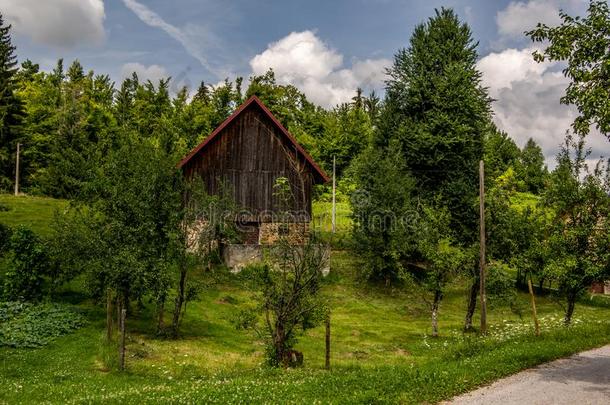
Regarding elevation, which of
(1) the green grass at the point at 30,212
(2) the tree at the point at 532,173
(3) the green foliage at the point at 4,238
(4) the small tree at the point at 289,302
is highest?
(2) the tree at the point at 532,173

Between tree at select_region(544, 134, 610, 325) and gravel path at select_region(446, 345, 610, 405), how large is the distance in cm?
787

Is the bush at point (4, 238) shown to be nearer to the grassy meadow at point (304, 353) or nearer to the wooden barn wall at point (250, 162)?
the grassy meadow at point (304, 353)

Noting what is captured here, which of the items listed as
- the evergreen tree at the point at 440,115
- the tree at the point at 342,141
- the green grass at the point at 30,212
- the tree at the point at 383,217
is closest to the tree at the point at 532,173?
the tree at the point at 342,141

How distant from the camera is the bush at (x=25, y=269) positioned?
86.4 ft

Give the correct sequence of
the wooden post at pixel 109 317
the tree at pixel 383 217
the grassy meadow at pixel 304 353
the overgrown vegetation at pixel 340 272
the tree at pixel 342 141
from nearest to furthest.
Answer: the grassy meadow at pixel 304 353, the overgrown vegetation at pixel 340 272, the wooden post at pixel 109 317, the tree at pixel 383 217, the tree at pixel 342 141

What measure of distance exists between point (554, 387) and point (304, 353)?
11395mm

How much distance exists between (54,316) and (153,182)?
26.4 ft

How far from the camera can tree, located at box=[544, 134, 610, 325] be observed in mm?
25641

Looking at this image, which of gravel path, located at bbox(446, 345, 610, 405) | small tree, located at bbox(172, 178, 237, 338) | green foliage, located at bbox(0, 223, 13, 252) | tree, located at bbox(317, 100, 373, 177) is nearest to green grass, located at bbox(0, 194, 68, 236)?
green foliage, located at bbox(0, 223, 13, 252)

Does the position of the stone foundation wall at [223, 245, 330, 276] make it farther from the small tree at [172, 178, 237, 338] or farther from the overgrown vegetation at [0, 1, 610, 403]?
the small tree at [172, 178, 237, 338]

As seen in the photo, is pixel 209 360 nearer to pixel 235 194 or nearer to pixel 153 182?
pixel 153 182

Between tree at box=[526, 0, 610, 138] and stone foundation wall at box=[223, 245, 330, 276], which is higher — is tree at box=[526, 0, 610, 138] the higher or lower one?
the higher one

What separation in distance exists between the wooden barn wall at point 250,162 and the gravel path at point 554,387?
86.5 ft

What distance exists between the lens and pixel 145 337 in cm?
2438
